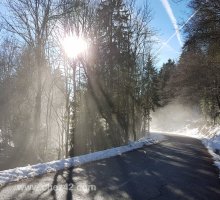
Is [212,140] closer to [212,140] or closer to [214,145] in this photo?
[212,140]

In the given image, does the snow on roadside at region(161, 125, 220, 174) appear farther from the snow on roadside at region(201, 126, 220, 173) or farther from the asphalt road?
the asphalt road

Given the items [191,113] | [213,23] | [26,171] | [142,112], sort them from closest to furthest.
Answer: [26,171], [213,23], [142,112], [191,113]

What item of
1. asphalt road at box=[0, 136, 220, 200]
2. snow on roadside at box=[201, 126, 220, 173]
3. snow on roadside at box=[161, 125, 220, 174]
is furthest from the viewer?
snow on roadside at box=[161, 125, 220, 174]

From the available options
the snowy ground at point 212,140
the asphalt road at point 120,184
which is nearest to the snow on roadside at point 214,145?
the snowy ground at point 212,140

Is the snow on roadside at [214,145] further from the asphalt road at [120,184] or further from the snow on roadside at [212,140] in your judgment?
the asphalt road at [120,184]

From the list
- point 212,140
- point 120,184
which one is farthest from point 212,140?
point 120,184

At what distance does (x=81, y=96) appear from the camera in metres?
28.5

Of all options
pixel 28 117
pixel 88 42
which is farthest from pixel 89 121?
pixel 28 117

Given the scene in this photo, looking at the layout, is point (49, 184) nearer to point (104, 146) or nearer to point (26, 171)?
point (26, 171)

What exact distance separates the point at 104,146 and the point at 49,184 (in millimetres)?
17904

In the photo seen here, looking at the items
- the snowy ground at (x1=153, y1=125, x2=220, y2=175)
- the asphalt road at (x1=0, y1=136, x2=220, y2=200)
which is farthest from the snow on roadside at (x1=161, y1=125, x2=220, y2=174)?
the asphalt road at (x1=0, y1=136, x2=220, y2=200)

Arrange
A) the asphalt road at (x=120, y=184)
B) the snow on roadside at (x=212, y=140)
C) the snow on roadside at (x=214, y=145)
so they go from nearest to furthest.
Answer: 1. the asphalt road at (x=120, y=184)
2. the snow on roadside at (x=214, y=145)
3. the snow on roadside at (x=212, y=140)

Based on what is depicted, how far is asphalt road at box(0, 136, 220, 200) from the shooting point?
8.90 metres

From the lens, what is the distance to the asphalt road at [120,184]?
890 cm
